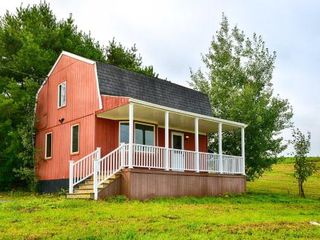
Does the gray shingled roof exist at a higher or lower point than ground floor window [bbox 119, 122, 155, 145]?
higher

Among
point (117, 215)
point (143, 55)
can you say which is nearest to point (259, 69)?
point (143, 55)

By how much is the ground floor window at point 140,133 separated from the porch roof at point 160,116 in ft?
1.01

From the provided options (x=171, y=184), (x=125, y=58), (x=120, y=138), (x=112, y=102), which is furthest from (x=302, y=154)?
(x=125, y=58)

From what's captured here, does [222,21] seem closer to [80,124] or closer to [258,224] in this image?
[80,124]

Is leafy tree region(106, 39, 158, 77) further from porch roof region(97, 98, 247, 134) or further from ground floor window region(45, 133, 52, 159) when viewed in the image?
ground floor window region(45, 133, 52, 159)

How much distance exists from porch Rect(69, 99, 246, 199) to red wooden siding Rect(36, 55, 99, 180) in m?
0.89

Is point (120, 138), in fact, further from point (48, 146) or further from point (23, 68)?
point (23, 68)

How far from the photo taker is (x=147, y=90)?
21922 mm

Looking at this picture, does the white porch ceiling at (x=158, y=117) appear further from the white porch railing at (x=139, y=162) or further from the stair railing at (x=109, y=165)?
the stair railing at (x=109, y=165)

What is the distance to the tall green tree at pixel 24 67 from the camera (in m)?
22.4

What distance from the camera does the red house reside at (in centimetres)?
1680

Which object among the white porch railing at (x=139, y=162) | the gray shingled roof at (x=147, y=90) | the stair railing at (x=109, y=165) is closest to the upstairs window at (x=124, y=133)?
the white porch railing at (x=139, y=162)

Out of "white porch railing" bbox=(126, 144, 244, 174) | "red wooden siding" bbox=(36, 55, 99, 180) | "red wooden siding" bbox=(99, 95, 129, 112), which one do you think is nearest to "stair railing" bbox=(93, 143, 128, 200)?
"white porch railing" bbox=(126, 144, 244, 174)

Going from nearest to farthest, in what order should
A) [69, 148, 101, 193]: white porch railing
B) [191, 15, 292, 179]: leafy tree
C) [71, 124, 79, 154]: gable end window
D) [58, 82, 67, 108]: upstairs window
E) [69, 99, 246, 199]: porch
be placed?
[69, 99, 246, 199]: porch, [69, 148, 101, 193]: white porch railing, [71, 124, 79, 154]: gable end window, [58, 82, 67, 108]: upstairs window, [191, 15, 292, 179]: leafy tree
